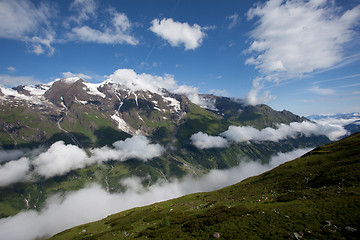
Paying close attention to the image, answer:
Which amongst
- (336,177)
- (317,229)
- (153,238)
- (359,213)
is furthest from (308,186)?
(153,238)

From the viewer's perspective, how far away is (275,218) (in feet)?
69.8

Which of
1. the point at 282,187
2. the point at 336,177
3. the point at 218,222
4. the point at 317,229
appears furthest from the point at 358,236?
the point at 282,187

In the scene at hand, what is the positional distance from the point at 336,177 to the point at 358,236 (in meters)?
25.7

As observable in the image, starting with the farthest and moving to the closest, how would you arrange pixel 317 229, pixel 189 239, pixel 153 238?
pixel 153 238, pixel 189 239, pixel 317 229

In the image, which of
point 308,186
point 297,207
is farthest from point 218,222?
point 308,186

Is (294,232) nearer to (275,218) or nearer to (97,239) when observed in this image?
(275,218)

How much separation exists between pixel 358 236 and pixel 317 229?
3063 mm

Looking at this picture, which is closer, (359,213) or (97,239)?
(359,213)

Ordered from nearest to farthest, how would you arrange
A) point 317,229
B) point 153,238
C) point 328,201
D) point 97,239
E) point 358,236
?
point 358,236 < point 317,229 < point 328,201 < point 153,238 < point 97,239

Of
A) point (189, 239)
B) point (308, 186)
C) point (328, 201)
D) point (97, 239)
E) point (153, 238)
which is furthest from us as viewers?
point (308, 186)

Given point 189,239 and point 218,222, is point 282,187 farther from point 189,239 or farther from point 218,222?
point 189,239

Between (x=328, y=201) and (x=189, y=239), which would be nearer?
(x=189, y=239)

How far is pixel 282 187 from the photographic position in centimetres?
4094

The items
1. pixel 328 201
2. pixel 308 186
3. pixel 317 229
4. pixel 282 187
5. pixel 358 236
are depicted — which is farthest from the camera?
pixel 282 187
